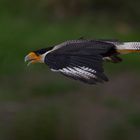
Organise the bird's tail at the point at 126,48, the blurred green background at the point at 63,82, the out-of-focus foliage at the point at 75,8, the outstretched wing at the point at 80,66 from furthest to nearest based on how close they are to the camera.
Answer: the out-of-focus foliage at the point at 75,8
the blurred green background at the point at 63,82
the bird's tail at the point at 126,48
the outstretched wing at the point at 80,66

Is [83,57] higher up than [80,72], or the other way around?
[83,57]

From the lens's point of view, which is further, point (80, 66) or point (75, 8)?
point (75, 8)

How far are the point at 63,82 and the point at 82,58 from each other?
11.2ft

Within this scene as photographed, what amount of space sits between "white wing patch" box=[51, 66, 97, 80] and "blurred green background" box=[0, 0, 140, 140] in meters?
2.34

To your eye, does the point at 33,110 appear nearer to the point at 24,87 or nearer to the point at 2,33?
the point at 24,87

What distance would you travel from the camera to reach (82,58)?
28.2 ft

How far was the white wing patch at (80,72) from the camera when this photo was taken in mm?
8156

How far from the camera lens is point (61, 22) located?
13492 mm

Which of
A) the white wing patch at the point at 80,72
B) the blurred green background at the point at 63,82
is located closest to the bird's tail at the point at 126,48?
the white wing patch at the point at 80,72

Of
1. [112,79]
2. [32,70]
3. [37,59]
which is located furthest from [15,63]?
[37,59]

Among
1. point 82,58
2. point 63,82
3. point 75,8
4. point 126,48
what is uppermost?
point 75,8

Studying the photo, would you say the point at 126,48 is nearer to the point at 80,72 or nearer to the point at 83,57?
the point at 83,57

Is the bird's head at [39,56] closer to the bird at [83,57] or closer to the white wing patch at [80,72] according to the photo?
the bird at [83,57]

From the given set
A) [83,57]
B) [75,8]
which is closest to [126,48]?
[83,57]
